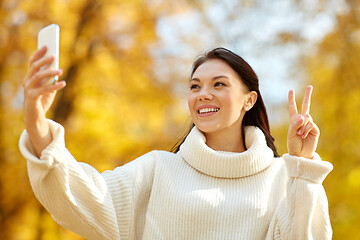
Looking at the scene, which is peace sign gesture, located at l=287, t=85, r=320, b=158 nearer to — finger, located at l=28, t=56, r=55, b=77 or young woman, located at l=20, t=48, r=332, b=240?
young woman, located at l=20, t=48, r=332, b=240

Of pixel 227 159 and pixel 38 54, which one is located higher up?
pixel 38 54

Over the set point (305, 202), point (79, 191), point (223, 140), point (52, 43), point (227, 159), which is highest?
point (52, 43)

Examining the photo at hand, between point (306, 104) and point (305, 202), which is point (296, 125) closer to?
point (306, 104)

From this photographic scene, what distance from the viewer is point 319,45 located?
726cm

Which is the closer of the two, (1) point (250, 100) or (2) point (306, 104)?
(2) point (306, 104)

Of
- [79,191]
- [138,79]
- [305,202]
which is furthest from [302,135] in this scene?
[138,79]

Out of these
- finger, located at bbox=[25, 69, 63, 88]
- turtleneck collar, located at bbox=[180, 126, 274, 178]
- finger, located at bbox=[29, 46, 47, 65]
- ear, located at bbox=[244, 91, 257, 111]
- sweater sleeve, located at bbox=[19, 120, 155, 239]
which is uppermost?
ear, located at bbox=[244, 91, 257, 111]

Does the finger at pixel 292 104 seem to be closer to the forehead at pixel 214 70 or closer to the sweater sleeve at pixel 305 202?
the sweater sleeve at pixel 305 202

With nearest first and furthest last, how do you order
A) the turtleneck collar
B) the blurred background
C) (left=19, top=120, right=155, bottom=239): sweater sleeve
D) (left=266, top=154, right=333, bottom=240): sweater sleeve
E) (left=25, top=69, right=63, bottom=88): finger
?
(left=25, top=69, right=63, bottom=88): finger < (left=19, top=120, right=155, bottom=239): sweater sleeve < (left=266, top=154, right=333, bottom=240): sweater sleeve < the turtleneck collar < the blurred background

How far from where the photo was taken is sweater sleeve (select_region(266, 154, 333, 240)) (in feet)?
6.07

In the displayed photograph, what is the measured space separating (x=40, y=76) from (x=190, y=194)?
0.94m

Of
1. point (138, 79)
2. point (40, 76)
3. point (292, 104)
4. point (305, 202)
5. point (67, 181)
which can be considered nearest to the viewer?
point (40, 76)

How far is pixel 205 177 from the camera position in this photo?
2.22 meters

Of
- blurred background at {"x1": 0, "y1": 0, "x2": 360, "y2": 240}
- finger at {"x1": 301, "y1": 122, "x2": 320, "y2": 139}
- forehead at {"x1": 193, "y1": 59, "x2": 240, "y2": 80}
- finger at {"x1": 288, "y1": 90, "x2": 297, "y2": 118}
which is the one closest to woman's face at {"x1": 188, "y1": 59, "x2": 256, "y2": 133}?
forehead at {"x1": 193, "y1": 59, "x2": 240, "y2": 80}
